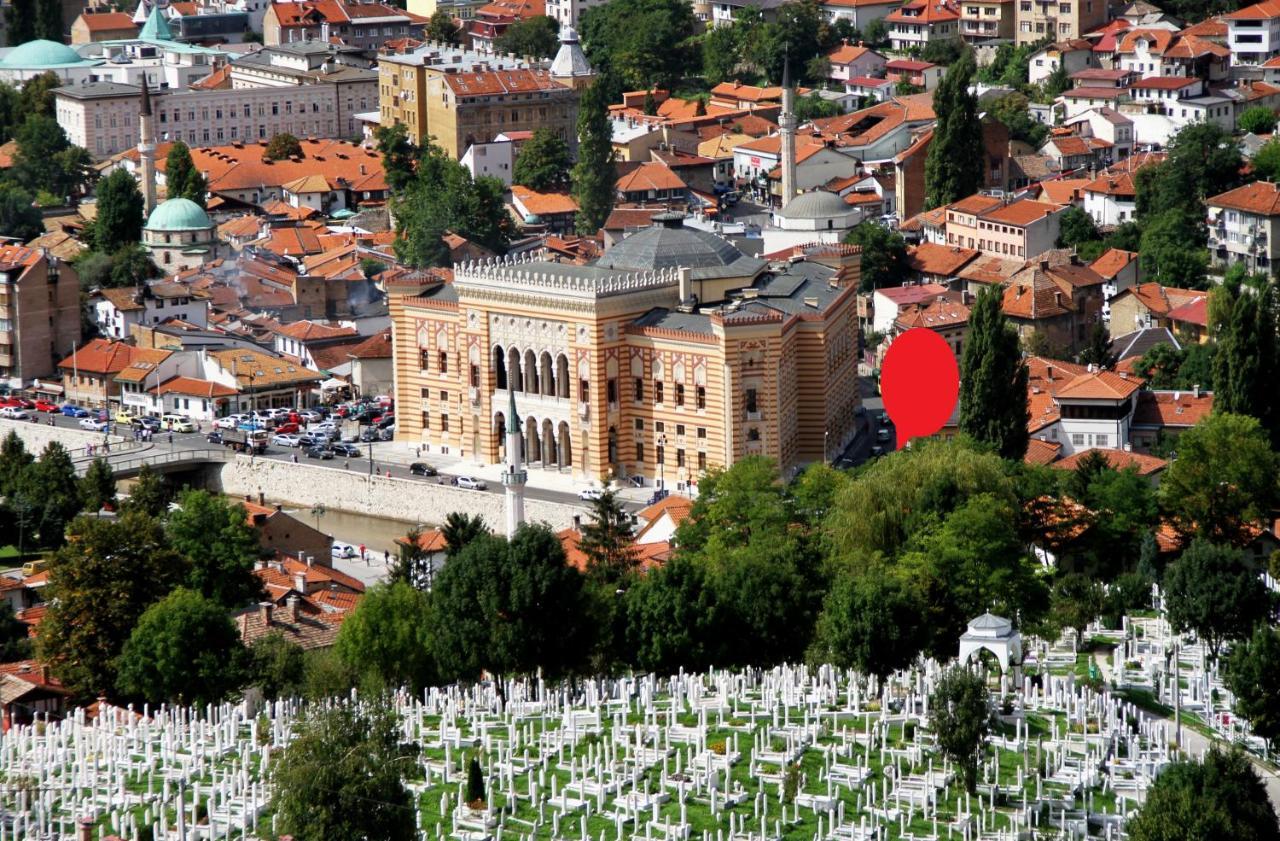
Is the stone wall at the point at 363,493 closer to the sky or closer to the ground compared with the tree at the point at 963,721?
closer to the ground

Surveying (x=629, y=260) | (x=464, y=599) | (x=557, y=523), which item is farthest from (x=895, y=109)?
(x=464, y=599)

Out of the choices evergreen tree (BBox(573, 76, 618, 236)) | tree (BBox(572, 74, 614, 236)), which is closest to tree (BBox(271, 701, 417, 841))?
evergreen tree (BBox(573, 76, 618, 236))

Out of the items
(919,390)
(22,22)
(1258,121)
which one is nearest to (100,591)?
(919,390)

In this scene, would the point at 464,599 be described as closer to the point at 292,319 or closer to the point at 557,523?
the point at 557,523

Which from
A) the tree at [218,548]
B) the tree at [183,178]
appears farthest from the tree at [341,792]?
the tree at [183,178]

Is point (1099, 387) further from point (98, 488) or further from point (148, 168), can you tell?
point (148, 168)

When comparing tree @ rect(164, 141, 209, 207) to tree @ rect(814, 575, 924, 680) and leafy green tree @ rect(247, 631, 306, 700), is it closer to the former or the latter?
leafy green tree @ rect(247, 631, 306, 700)

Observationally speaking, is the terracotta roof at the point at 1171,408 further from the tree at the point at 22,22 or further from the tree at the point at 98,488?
the tree at the point at 22,22
